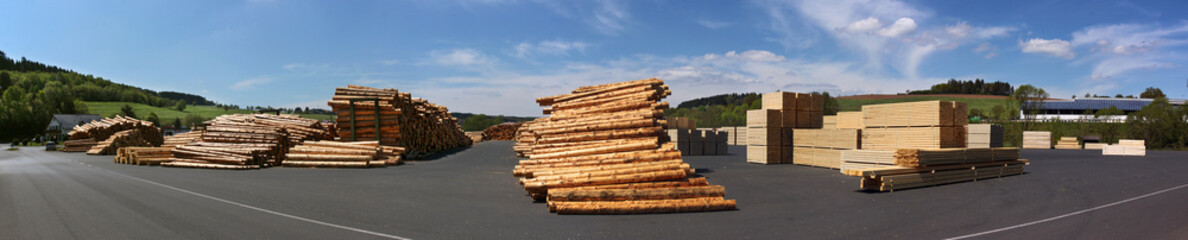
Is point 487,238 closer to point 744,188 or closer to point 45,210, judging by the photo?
point 744,188

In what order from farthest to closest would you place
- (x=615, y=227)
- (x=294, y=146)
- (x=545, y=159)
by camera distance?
(x=294, y=146) < (x=545, y=159) < (x=615, y=227)

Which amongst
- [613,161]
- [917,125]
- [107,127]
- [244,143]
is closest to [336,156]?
[244,143]

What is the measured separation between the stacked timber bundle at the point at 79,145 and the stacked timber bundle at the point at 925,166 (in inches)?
1555

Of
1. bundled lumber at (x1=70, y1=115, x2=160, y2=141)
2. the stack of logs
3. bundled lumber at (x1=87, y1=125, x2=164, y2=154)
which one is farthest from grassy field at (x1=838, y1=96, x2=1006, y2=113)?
bundled lumber at (x1=70, y1=115, x2=160, y2=141)

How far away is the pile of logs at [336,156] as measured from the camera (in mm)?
17609

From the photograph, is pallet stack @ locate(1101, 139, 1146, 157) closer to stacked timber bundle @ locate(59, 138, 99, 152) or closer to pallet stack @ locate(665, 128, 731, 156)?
pallet stack @ locate(665, 128, 731, 156)

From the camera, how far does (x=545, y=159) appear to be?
42.0ft

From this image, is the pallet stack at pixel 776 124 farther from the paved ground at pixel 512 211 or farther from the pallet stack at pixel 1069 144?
the pallet stack at pixel 1069 144

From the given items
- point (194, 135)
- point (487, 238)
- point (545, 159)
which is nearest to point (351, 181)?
point (545, 159)

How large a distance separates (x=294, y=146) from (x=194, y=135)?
10364 mm

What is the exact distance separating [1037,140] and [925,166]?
34241 mm

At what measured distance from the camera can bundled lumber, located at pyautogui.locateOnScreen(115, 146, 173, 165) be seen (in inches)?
750

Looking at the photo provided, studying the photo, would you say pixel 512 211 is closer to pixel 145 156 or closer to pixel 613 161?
pixel 613 161

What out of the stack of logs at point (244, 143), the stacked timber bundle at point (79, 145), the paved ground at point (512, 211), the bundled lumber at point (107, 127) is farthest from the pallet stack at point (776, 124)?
the stacked timber bundle at point (79, 145)
